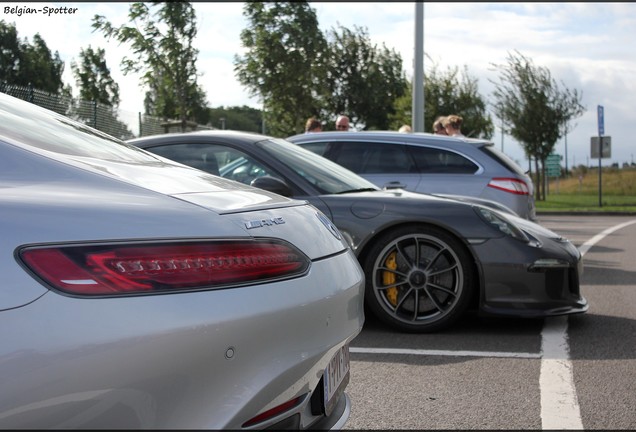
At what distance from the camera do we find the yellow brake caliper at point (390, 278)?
5.45m

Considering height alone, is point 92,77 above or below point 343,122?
above

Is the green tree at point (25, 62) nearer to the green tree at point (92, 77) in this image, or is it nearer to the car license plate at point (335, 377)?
the car license plate at point (335, 377)

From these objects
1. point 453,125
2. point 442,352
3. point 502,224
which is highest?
point 453,125

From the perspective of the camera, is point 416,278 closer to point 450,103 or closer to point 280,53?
point 280,53

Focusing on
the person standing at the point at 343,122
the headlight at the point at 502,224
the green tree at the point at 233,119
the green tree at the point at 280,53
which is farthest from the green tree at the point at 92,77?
the headlight at the point at 502,224

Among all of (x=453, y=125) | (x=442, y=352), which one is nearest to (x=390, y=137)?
(x=453, y=125)

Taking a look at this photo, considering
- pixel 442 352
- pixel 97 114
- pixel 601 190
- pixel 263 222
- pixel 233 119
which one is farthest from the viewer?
pixel 233 119

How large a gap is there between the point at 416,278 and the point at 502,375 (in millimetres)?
1226

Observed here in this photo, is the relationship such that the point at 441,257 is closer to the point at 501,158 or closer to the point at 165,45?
the point at 501,158

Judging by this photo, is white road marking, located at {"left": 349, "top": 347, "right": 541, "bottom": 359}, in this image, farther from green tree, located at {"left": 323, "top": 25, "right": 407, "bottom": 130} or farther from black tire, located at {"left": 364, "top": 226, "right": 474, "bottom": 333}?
green tree, located at {"left": 323, "top": 25, "right": 407, "bottom": 130}

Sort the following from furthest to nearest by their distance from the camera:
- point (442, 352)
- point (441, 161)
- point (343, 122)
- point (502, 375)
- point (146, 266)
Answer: point (343, 122) < point (441, 161) < point (442, 352) < point (502, 375) < point (146, 266)

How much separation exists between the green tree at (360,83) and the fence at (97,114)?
1990cm

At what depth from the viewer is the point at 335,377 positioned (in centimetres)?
257

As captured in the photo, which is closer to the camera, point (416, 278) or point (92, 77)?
point (416, 278)
